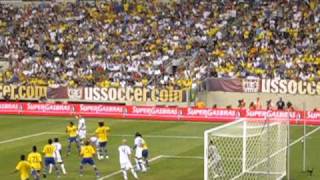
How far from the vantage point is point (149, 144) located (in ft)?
118

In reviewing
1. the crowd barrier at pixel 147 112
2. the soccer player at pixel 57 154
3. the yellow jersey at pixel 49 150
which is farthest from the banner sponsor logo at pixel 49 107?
the yellow jersey at pixel 49 150

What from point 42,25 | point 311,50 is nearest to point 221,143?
point 311,50

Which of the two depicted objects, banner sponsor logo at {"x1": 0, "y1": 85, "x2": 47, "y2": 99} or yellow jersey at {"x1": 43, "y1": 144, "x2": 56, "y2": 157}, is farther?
banner sponsor logo at {"x1": 0, "y1": 85, "x2": 47, "y2": 99}

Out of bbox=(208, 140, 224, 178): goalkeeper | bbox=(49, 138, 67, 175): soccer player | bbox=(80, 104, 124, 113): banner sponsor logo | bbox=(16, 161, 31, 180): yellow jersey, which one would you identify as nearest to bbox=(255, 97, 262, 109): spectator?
bbox=(80, 104, 124, 113): banner sponsor logo

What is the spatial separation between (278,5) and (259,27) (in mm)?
2975

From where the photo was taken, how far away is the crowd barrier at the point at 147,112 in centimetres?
4422

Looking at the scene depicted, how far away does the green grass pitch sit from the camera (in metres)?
28.3

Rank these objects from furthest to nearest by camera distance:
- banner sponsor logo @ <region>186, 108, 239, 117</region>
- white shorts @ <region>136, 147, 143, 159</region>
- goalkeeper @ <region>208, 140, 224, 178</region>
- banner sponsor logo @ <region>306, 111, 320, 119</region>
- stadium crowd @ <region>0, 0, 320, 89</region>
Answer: stadium crowd @ <region>0, 0, 320, 89</region> < banner sponsor logo @ <region>186, 108, 239, 117</region> < banner sponsor logo @ <region>306, 111, 320, 119</region> < white shorts @ <region>136, 147, 143, 159</region> < goalkeeper @ <region>208, 140, 224, 178</region>

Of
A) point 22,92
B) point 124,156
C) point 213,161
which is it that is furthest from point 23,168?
point 22,92

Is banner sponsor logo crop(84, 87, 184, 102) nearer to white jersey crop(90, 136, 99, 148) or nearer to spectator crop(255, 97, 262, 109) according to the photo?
spectator crop(255, 97, 262, 109)

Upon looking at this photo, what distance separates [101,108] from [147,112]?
10.4 ft

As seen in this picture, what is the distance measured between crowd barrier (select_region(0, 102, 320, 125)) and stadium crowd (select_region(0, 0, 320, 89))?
4418 millimetres

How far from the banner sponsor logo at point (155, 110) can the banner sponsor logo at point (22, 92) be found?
8629 millimetres

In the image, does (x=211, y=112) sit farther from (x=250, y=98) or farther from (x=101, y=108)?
(x=101, y=108)
